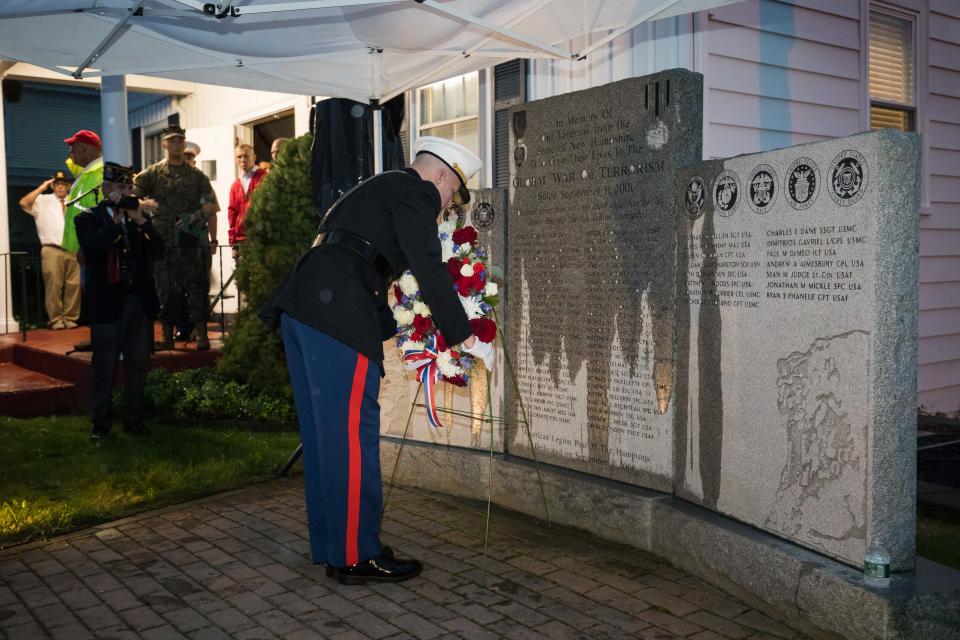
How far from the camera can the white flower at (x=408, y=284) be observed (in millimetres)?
4758

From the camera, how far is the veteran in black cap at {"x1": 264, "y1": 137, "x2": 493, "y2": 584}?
162 inches

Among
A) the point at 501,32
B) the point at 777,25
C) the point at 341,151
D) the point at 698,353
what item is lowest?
the point at 698,353

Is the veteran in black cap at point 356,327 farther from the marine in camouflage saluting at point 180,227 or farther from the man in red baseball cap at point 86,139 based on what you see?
the man in red baseball cap at point 86,139

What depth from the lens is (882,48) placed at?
30.0ft

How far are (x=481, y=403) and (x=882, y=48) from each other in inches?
244

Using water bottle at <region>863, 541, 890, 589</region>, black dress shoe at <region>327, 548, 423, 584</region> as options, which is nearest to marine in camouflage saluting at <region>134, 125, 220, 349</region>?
black dress shoe at <region>327, 548, 423, 584</region>

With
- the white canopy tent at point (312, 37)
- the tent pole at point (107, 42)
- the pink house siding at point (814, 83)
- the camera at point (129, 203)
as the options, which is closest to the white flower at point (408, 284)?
the white canopy tent at point (312, 37)

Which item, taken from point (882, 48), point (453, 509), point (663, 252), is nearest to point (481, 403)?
point (453, 509)

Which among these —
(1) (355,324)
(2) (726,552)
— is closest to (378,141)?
(1) (355,324)

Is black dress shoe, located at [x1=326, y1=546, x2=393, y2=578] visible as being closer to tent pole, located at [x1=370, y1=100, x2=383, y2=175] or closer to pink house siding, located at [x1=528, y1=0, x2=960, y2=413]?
tent pole, located at [x1=370, y1=100, x2=383, y2=175]

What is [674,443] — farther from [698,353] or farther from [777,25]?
[777,25]

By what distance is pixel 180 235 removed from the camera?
388 inches

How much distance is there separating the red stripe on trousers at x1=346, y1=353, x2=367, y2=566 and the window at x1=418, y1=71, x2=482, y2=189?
15.5 ft

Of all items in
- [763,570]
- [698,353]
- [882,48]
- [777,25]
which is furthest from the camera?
[882,48]
